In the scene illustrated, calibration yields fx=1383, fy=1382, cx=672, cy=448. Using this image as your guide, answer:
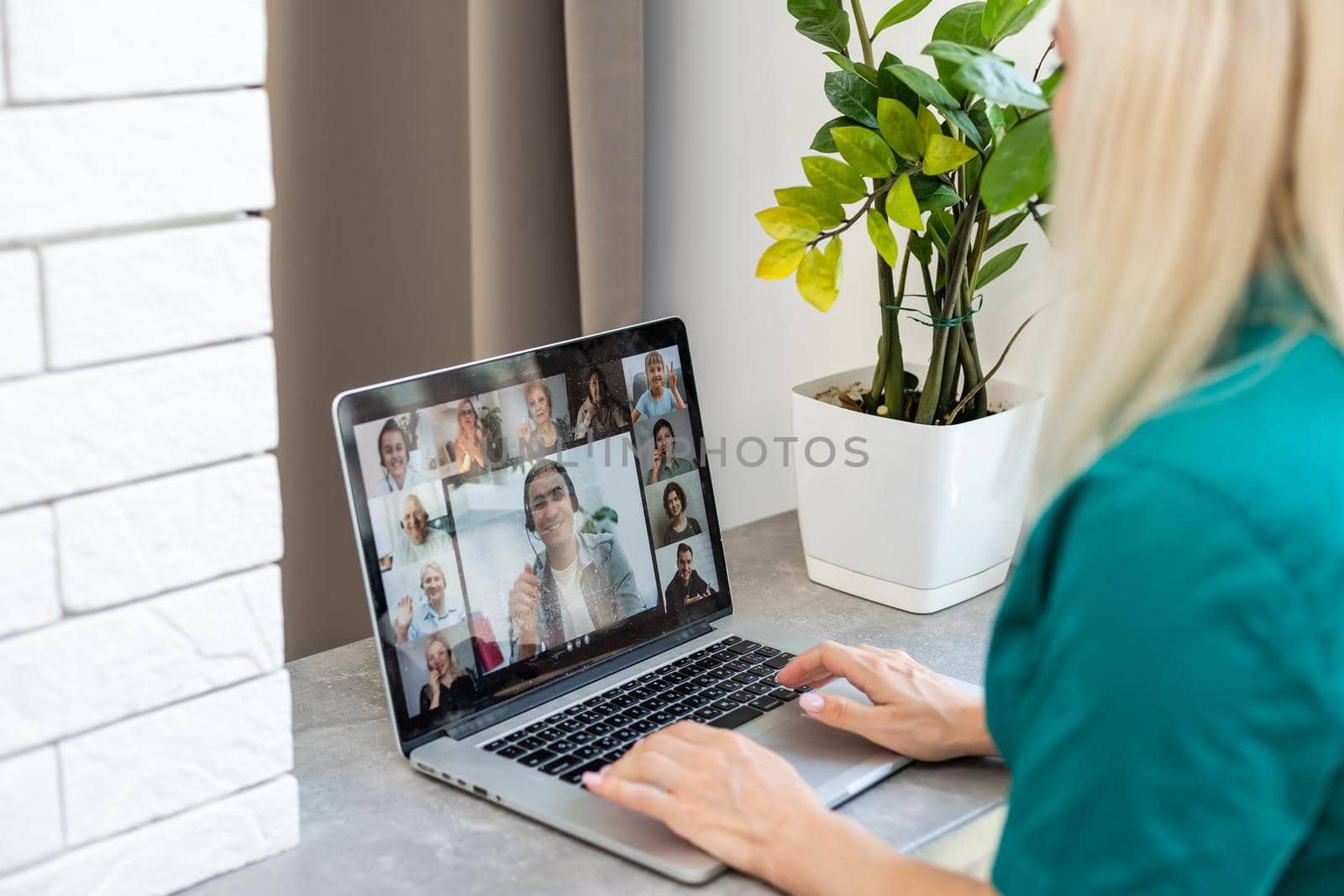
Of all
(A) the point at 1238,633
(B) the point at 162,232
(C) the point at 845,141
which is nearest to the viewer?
(A) the point at 1238,633

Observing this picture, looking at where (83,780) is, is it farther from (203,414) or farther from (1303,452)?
(1303,452)

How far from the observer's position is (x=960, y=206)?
103 cm

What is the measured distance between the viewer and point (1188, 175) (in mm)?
531

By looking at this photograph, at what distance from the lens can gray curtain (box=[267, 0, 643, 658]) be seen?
1357 millimetres

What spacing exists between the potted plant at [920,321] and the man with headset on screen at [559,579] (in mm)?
226

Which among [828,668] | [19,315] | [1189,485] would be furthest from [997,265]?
[19,315]

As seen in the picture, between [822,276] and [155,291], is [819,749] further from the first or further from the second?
[155,291]

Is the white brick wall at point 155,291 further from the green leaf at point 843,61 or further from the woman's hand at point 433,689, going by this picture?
the green leaf at point 843,61

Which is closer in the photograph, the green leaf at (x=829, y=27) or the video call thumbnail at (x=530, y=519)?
the video call thumbnail at (x=530, y=519)

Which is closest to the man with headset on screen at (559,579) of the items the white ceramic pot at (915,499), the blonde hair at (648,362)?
the blonde hair at (648,362)

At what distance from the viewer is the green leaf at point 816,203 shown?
1.00 m

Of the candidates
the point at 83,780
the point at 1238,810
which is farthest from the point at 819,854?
the point at 83,780

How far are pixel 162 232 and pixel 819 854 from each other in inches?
16.9

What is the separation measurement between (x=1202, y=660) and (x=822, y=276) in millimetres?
567
